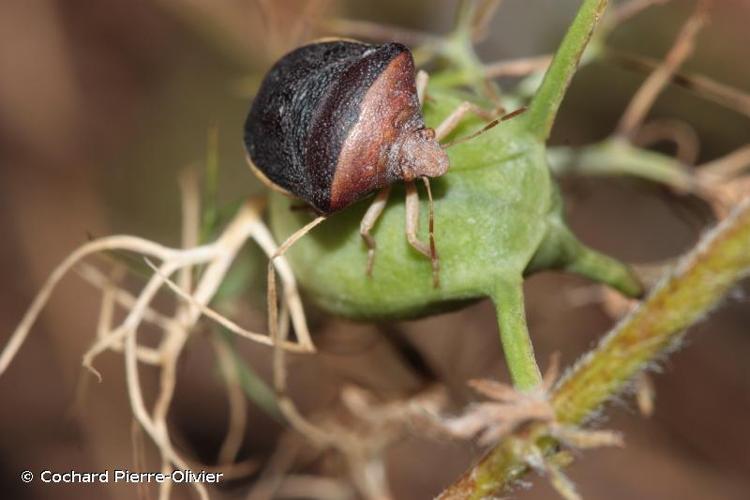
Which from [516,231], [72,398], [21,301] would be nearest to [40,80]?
[21,301]

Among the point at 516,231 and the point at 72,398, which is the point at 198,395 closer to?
the point at 72,398

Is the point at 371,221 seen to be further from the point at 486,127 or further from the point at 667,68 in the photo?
the point at 667,68

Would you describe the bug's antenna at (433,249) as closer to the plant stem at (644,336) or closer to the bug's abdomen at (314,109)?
the bug's abdomen at (314,109)

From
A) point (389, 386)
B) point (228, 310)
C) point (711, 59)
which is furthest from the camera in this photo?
point (711, 59)

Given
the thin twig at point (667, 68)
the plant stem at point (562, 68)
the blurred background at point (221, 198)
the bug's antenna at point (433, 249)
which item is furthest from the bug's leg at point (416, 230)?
the blurred background at point (221, 198)

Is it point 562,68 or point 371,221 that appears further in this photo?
point 371,221

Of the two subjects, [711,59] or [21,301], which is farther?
[21,301]

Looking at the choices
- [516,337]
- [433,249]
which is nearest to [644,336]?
[516,337]
